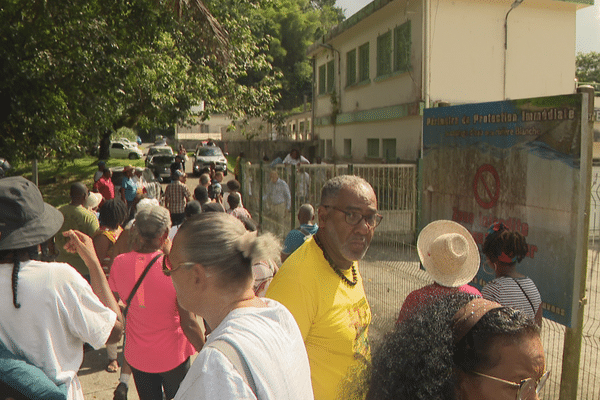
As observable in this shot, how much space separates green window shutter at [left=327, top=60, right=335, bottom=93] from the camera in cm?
2288

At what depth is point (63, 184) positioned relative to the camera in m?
24.0

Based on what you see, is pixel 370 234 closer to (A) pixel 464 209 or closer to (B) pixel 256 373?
(B) pixel 256 373

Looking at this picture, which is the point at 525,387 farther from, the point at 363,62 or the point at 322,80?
the point at 322,80

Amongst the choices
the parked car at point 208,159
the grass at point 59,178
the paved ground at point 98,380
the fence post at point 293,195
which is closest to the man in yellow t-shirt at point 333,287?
the paved ground at point 98,380

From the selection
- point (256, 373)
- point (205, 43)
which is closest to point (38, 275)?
point (256, 373)

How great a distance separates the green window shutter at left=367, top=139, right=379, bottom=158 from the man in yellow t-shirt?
54.3 ft

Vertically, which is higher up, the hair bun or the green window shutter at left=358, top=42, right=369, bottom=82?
the green window shutter at left=358, top=42, right=369, bottom=82

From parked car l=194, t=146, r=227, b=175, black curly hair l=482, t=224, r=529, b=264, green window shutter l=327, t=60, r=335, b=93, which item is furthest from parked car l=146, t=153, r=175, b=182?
black curly hair l=482, t=224, r=529, b=264

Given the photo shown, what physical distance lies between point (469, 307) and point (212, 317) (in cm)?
83

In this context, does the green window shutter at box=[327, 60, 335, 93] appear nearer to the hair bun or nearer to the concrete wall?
the concrete wall

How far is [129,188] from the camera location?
12.5 metres

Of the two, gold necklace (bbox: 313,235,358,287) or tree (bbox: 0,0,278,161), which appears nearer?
gold necklace (bbox: 313,235,358,287)

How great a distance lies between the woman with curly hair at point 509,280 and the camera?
354cm

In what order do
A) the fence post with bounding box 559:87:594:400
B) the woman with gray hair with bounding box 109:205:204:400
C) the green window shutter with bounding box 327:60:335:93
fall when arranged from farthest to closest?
the green window shutter with bounding box 327:60:335:93
the woman with gray hair with bounding box 109:205:204:400
the fence post with bounding box 559:87:594:400
